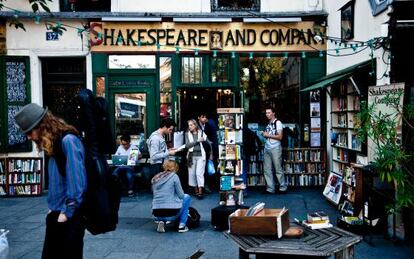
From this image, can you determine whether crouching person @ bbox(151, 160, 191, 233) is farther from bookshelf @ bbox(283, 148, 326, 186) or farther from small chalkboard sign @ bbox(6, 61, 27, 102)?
small chalkboard sign @ bbox(6, 61, 27, 102)

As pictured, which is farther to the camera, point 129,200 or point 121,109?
point 121,109

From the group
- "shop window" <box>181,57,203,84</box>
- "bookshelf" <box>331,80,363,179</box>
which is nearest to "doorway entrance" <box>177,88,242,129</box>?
"shop window" <box>181,57,203,84</box>

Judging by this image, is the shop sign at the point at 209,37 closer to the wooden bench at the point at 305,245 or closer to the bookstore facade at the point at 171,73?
the bookstore facade at the point at 171,73

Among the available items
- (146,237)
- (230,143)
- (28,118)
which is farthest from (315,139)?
(28,118)

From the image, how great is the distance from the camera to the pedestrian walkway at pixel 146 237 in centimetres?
680

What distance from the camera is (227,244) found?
7273 mm

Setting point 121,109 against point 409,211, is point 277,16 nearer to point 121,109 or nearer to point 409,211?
point 121,109

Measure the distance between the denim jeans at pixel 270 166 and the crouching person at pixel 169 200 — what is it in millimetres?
3988

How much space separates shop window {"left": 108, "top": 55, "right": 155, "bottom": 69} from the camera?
12.4 metres

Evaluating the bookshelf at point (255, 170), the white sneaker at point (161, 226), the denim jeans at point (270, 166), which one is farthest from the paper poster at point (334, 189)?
the white sneaker at point (161, 226)

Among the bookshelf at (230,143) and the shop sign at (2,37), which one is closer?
the bookshelf at (230,143)

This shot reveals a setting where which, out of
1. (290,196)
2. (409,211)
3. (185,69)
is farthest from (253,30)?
(409,211)

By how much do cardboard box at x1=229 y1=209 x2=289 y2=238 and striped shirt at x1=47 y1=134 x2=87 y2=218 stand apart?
5.46 feet

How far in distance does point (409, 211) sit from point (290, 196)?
410 centimetres
